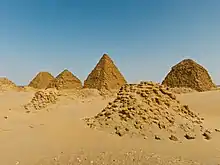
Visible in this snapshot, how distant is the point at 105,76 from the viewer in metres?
31.1

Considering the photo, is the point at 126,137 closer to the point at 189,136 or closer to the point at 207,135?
the point at 189,136

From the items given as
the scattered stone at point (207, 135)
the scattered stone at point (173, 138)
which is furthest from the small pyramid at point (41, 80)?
the scattered stone at point (173, 138)

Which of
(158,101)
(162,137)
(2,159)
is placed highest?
(158,101)

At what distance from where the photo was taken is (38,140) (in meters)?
5.50

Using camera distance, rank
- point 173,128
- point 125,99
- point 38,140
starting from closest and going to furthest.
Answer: point 38,140 → point 173,128 → point 125,99

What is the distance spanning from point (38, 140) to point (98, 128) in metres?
1.40

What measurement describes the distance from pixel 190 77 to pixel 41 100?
1784 centimetres

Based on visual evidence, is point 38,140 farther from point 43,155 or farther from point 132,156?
point 132,156

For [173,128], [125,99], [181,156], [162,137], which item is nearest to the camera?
[181,156]

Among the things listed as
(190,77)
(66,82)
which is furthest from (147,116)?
(66,82)

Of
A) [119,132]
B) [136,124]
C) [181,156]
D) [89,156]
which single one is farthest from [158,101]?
[89,156]

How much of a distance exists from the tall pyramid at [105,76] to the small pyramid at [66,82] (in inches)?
87.8

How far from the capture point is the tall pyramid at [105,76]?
31.0 m

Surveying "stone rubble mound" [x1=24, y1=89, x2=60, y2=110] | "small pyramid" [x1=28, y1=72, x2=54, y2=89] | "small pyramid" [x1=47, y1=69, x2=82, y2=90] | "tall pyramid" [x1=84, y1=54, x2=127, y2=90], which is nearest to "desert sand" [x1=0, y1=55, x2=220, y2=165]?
"stone rubble mound" [x1=24, y1=89, x2=60, y2=110]
